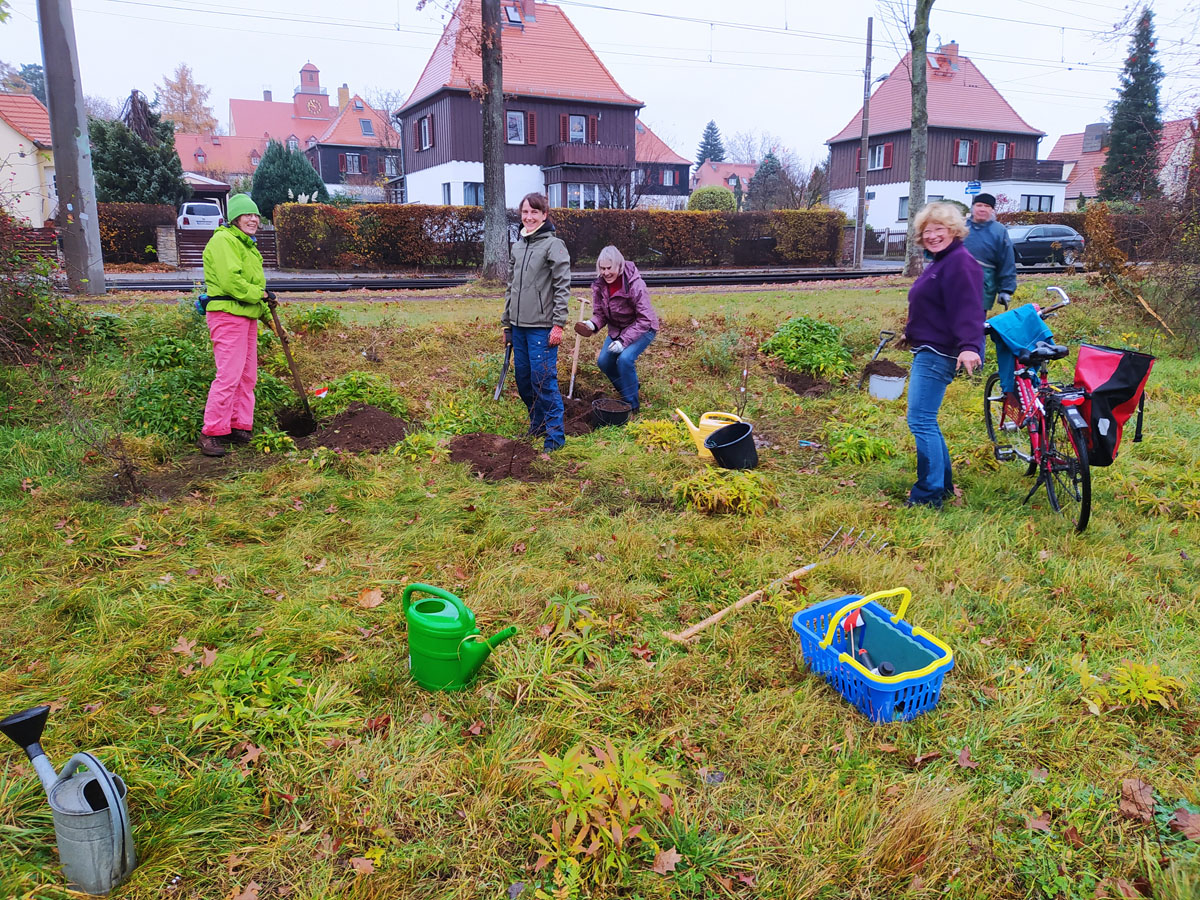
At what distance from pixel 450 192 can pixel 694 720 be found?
114 feet

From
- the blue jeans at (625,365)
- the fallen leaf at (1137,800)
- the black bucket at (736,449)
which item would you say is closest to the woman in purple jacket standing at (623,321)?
the blue jeans at (625,365)

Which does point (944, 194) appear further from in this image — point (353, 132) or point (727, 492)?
point (727, 492)

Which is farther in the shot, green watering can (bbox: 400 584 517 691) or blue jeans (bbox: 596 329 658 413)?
blue jeans (bbox: 596 329 658 413)

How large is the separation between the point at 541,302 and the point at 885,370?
4372 mm

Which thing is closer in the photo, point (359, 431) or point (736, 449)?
point (736, 449)

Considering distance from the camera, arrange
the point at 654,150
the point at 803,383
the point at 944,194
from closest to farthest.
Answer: the point at 803,383 → the point at 944,194 → the point at 654,150

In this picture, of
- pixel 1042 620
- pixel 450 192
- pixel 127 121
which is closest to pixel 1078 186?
pixel 450 192

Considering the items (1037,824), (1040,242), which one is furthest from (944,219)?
(1040,242)

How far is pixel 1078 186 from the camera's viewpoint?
49906 mm

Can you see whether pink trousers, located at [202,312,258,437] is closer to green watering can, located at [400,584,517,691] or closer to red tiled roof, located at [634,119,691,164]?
green watering can, located at [400,584,517,691]

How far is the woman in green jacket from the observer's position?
5.86 meters

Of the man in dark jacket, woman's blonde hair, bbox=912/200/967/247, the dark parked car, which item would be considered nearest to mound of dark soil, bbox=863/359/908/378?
the man in dark jacket

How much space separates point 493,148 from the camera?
14.9 m

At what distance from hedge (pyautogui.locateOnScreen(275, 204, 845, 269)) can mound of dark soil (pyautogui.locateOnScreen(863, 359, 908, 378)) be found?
1460cm
